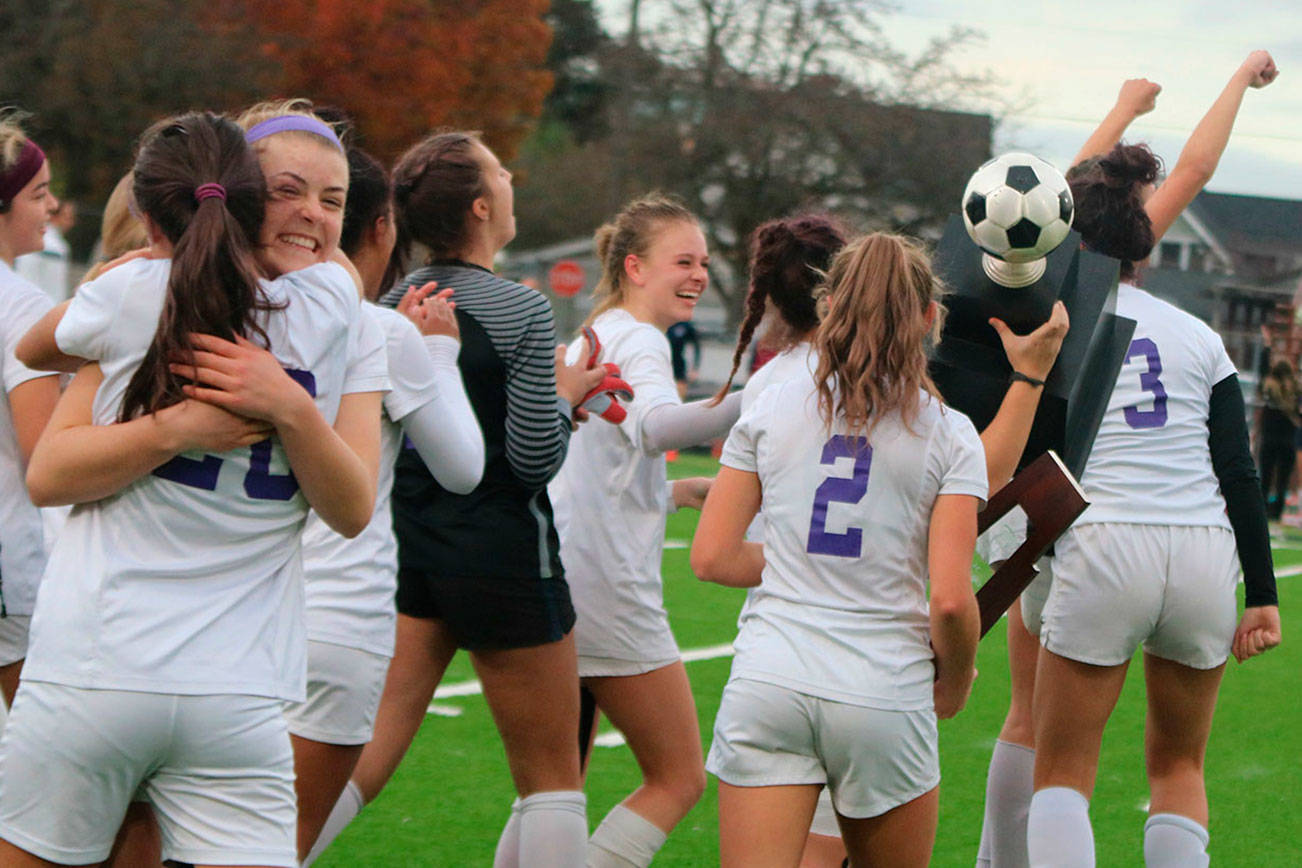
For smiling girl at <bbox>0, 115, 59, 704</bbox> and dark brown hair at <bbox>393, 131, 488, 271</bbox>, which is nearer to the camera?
smiling girl at <bbox>0, 115, 59, 704</bbox>

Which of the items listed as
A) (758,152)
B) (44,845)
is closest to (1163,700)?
(44,845)

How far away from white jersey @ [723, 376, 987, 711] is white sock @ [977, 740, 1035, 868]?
1.39m

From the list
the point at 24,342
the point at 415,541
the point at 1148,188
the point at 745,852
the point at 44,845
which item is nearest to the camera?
the point at 44,845

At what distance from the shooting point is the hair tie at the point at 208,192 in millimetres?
2355

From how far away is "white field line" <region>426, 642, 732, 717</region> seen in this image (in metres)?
6.74

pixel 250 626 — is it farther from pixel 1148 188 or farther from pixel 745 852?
pixel 1148 188

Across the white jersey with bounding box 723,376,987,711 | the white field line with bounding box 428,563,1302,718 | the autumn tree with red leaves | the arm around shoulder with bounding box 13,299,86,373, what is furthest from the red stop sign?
the arm around shoulder with bounding box 13,299,86,373

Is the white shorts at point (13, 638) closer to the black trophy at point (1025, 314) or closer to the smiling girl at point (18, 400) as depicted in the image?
the smiling girl at point (18, 400)

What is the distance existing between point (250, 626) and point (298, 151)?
33.4 inches

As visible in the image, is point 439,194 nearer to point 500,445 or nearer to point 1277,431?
point 500,445

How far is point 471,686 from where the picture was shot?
7184mm

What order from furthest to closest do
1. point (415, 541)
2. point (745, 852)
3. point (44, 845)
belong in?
point (415, 541), point (745, 852), point (44, 845)

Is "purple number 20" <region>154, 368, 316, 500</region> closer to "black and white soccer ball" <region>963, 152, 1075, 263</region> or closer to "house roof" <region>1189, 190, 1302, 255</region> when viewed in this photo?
"black and white soccer ball" <region>963, 152, 1075, 263</region>

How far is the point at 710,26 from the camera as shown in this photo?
41438 mm
